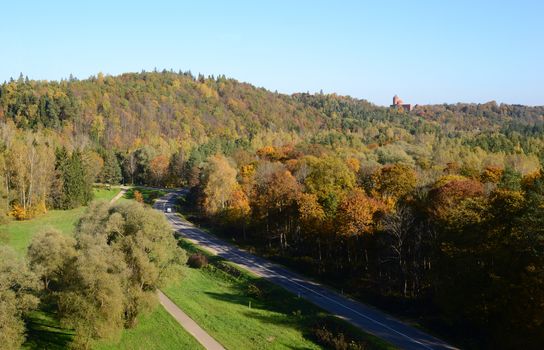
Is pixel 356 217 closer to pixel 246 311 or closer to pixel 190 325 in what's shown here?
pixel 246 311

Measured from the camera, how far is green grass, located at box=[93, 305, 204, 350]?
101ft

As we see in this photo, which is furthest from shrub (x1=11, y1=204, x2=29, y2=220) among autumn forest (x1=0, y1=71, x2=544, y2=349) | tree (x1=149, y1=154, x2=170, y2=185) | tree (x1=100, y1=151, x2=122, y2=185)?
tree (x1=149, y1=154, x2=170, y2=185)

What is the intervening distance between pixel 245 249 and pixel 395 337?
31333mm

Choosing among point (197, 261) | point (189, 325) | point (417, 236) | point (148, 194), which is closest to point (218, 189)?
point (197, 261)

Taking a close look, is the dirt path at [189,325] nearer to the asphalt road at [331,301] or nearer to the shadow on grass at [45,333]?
the shadow on grass at [45,333]

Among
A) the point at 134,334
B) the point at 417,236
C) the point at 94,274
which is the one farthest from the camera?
the point at 417,236

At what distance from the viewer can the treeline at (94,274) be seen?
25500mm

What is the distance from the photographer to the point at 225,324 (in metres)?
35.8

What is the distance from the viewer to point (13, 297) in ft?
80.8

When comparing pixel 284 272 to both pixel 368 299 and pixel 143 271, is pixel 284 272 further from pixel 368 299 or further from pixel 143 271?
pixel 143 271

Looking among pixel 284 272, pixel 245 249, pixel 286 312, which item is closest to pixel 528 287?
pixel 286 312

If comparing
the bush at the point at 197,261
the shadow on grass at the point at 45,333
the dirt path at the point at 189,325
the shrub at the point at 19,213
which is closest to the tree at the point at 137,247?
the dirt path at the point at 189,325

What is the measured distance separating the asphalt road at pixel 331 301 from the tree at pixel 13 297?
78.6 ft

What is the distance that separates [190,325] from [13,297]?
13709 mm
